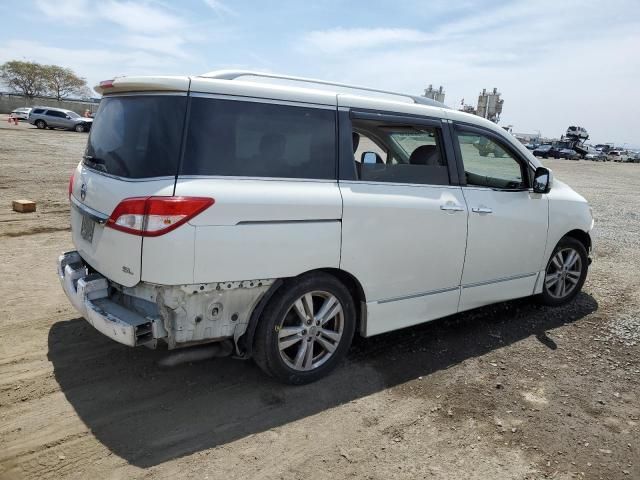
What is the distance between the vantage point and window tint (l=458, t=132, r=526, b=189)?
4.43m

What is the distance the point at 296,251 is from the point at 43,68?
303ft

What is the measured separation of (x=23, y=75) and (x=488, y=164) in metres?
91.5

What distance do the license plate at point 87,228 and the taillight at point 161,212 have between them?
0.58m

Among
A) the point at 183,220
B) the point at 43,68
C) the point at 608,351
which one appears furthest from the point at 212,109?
the point at 43,68

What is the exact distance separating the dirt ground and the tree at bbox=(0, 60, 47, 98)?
87.9m

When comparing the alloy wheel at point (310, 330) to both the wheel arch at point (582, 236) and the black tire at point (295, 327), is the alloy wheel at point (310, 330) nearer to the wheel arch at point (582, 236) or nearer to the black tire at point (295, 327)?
the black tire at point (295, 327)

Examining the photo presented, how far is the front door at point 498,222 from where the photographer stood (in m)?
4.39

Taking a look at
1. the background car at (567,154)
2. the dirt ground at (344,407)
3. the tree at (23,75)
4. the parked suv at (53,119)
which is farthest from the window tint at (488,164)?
the tree at (23,75)

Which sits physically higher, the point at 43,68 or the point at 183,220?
the point at 43,68

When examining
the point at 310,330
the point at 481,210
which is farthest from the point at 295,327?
the point at 481,210

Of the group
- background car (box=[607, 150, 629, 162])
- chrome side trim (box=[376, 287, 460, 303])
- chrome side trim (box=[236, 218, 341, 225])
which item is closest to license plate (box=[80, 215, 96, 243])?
chrome side trim (box=[236, 218, 341, 225])

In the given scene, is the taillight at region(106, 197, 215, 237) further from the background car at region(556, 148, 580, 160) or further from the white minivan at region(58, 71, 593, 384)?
the background car at region(556, 148, 580, 160)

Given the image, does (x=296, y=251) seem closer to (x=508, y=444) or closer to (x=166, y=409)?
(x=166, y=409)

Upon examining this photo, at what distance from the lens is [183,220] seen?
116 inches
